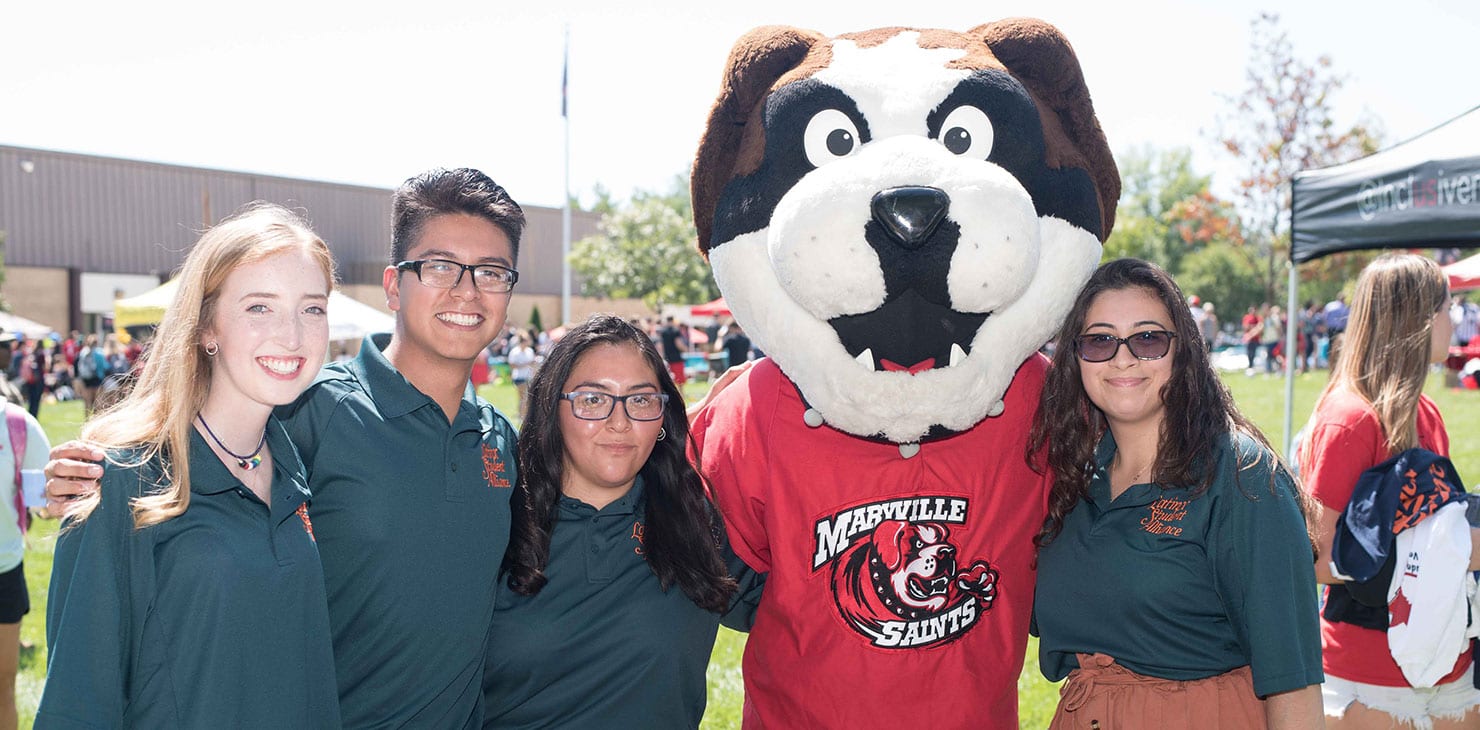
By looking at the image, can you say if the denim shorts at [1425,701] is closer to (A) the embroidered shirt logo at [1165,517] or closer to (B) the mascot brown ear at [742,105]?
(A) the embroidered shirt logo at [1165,517]

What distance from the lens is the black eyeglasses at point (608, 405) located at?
105 inches

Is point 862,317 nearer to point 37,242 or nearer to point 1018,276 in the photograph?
point 1018,276

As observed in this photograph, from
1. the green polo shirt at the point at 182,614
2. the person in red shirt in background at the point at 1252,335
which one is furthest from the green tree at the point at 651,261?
the green polo shirt at the point at 182,614

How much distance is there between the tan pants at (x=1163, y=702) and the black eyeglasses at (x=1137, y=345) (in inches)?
28.0

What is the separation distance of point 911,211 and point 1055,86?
0.72 m

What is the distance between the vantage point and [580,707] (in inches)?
97.1

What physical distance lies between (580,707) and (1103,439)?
1.45 metres

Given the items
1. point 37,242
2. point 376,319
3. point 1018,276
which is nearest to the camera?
point 1018,276

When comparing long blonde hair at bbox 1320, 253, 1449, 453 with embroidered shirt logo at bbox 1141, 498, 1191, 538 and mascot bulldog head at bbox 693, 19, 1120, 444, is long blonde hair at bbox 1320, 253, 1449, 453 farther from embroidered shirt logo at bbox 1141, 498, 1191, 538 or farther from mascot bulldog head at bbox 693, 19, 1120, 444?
embroidered shirt logo at bbox 1141, 498, 1191, 538

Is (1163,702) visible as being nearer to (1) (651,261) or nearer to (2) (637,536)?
(2) (637,536)

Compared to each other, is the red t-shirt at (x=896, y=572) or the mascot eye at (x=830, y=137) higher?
the mascot eye at (x=830, y=137)

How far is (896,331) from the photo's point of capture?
2.50m

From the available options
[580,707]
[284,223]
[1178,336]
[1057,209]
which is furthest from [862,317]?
[284,223]

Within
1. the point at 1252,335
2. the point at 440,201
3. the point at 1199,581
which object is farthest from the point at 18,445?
the point at 1252,335
